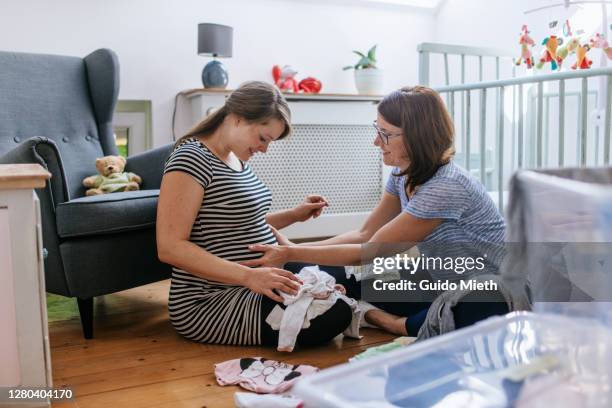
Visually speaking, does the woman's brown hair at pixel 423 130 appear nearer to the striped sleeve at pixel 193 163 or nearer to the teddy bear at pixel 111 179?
the striped sleeve at pixel 193 163

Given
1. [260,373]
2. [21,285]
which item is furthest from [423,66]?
[21,285]

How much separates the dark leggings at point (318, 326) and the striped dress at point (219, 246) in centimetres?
2

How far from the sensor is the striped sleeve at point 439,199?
5.40 ft

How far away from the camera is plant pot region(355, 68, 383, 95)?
3344 mm

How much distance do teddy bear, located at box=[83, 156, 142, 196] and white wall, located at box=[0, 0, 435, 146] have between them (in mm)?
907

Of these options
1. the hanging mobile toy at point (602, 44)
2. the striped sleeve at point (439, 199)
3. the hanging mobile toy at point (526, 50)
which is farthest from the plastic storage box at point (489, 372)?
the hanging mobile toy at point (526, 50)

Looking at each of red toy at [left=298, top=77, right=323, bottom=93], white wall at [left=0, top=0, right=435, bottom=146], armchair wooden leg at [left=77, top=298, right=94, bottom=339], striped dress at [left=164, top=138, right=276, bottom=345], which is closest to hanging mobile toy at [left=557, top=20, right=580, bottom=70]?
red toy at [left=298, top=77, right=323, bottom=93]

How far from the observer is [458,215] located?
1.68 m

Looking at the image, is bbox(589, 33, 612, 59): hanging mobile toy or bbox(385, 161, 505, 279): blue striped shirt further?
bbox(589, 33, 612, 59): hanging mobile toy

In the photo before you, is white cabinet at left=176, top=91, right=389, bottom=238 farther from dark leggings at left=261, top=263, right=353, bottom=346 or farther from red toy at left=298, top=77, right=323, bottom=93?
dark leggings at left=261, top=263, right=353, bottom=346

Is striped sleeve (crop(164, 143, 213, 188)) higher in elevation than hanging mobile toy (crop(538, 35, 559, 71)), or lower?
lower

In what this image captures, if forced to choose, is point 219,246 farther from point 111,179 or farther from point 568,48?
point 568,48

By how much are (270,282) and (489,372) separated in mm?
875

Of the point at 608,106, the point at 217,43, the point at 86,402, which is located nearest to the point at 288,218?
the point at 86,402
